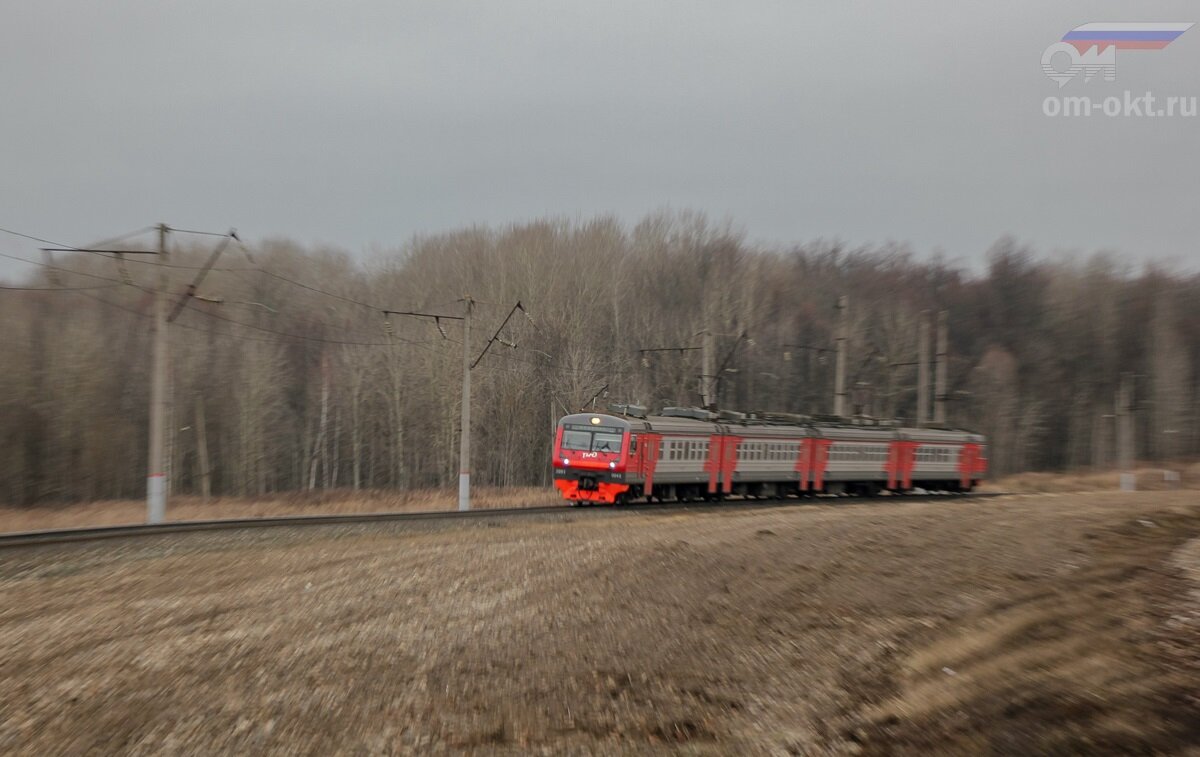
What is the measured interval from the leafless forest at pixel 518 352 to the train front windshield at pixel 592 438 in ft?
84.6

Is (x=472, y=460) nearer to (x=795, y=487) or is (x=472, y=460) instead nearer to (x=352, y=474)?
(x=352, y=474)

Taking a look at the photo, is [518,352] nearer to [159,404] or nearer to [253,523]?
[159,404]

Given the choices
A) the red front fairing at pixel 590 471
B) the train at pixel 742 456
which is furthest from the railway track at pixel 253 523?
the train at pixel 742 456

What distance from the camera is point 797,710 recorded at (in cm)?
693

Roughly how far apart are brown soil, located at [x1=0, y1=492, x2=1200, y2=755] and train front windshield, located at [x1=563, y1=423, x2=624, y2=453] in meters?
13.2

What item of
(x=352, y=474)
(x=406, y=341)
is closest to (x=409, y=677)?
(x=406, y=341)

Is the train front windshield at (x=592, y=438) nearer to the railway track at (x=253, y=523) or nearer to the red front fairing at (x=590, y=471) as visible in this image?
the red front fairing at (x=590, y=471)

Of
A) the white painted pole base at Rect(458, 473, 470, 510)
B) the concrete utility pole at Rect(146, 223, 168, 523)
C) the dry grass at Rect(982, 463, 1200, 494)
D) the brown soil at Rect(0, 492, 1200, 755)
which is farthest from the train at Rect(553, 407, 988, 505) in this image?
the brown soil at Rect(0, 492, 1200, 755)

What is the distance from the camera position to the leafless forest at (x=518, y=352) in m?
53.9

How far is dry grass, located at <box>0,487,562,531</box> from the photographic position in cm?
3369

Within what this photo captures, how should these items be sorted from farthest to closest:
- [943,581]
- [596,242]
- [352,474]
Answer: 1. [352,474]
2. [596,242]
3. [943,581]

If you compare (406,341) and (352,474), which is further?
(352,474)

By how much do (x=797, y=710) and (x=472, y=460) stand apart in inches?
2247

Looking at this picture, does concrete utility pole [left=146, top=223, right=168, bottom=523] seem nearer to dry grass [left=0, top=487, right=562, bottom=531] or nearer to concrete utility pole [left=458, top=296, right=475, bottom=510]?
dry grass [left=0, top=487, right=562, bottom=531]
